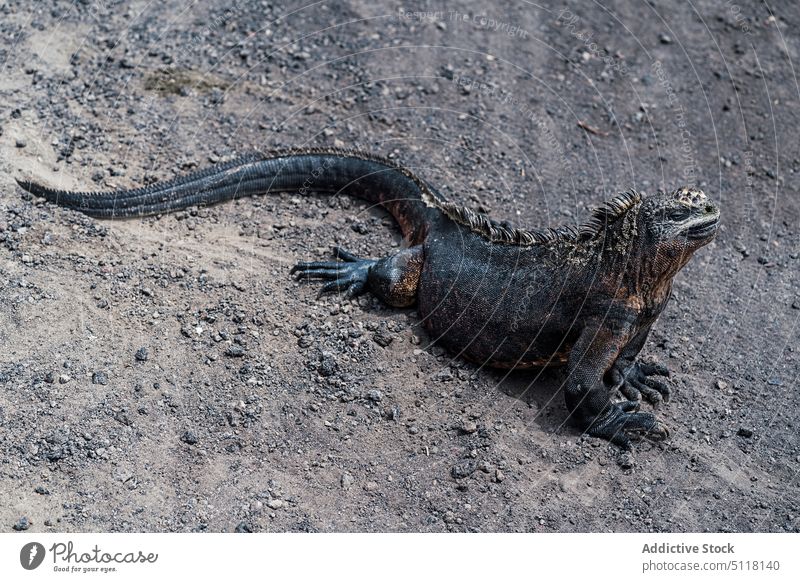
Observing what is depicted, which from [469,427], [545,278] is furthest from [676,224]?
[469,427]

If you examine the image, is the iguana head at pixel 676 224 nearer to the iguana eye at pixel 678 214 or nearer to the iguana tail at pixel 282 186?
the iguana eye at pixel 678 214

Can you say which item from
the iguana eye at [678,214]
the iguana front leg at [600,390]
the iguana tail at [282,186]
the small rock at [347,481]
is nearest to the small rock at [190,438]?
the small rock at [347,481]

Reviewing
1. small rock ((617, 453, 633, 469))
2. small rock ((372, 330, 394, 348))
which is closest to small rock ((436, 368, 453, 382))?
small rock ((372, 330, 394, 348))

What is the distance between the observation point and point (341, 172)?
11.1 m

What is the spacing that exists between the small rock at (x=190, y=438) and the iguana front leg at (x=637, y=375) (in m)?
4.06

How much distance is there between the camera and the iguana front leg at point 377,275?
31.9ft

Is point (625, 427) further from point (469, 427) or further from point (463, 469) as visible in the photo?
point (463, 469)

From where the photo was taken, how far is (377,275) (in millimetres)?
9789

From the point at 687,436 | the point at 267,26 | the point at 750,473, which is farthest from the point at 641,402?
the point at 267,26

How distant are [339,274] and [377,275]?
0.47m

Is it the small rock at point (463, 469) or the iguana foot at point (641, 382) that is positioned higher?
the iguana foot at point (641, 382)

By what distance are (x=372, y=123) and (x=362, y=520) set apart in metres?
6.10
